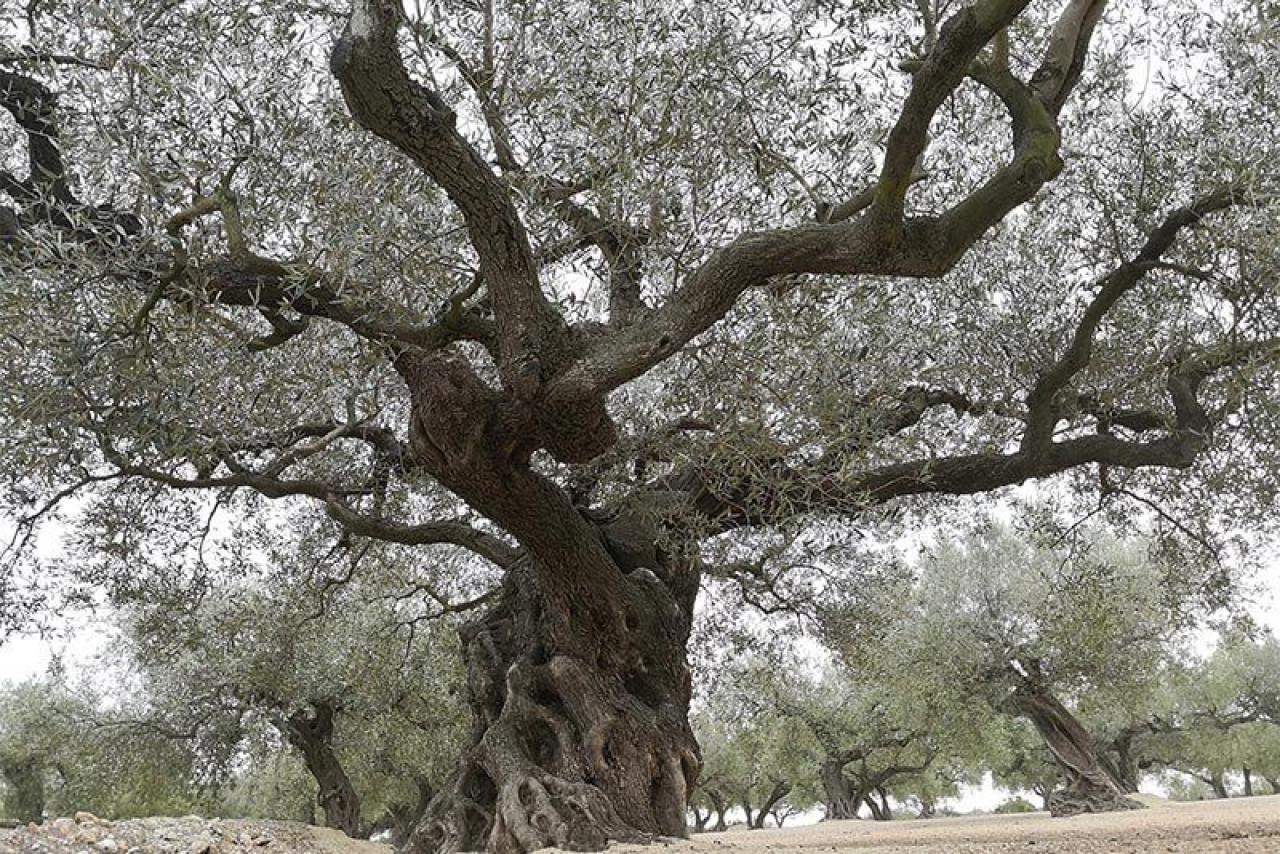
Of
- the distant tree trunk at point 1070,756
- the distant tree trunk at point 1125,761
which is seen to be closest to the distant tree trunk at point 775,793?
the distant tree trunk at point 1125,761

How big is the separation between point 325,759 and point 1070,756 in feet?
55.8

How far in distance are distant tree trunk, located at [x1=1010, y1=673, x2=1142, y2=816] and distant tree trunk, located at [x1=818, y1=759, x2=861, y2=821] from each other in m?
13.7

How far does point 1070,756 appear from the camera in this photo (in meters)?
22.5

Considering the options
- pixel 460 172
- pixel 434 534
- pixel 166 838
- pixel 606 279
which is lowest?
pixel 166 838

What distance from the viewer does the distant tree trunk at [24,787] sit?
32.5 meters

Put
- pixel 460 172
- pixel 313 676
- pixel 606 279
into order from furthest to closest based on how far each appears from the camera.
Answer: pixel 313 676 < pixel 606 279 < pixel 460 172

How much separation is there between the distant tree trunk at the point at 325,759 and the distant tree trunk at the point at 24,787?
1767cm

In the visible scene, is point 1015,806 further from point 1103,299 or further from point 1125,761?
point 1103,299

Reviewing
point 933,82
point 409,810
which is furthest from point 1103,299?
point 409,810

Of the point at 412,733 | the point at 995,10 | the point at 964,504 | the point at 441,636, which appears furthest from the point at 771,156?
the point at 412,733

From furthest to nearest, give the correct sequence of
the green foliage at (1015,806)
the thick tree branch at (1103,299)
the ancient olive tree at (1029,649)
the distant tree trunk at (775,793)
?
the green foliage at (1015,806) → the distant tree trunk at (775,793) → the ancient olive tree at (1029,649) → the thick tree branch at (1103,299)

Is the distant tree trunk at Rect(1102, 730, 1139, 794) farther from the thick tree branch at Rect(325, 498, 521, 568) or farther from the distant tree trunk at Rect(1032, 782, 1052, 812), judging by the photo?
the thick tree branch at Rect(325, 498, 521, 568)

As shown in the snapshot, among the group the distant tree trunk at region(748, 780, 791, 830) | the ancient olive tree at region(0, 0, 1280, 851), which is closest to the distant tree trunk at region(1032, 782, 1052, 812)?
the distant tree trunk at region(748, 780, 791, 830)

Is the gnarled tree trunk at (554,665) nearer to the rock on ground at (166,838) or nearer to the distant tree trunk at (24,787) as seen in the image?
the rock on ground at (166,838)
